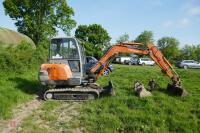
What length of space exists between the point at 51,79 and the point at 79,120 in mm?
3820

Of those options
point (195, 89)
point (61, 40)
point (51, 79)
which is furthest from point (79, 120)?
point (195, 89)

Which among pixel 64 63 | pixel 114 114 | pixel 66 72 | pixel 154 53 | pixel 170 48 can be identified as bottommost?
pixel 114 114

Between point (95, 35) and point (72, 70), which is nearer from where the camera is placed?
point (72, 70)

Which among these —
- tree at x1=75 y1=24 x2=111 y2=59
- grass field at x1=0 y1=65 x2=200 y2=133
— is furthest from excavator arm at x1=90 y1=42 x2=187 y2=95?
tree at x1=75 y1=24 x2=111 y2=59

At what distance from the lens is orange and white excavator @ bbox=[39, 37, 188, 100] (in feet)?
41.1

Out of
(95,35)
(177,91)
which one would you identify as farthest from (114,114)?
(95,35)

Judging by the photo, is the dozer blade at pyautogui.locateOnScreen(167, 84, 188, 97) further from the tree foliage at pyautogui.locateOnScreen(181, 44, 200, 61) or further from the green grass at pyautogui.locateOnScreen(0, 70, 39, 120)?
the tree foliage at pyautogui.locateOnScreen(181, 44, 200, 61)

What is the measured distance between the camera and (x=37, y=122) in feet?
30.4

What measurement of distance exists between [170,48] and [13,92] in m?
96.2

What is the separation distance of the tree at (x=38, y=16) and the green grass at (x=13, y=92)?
27.8m

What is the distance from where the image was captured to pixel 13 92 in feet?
41.9

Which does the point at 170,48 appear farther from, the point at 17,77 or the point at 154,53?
the point at 154,53

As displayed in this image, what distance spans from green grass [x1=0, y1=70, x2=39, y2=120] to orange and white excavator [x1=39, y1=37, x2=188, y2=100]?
1.09 meters

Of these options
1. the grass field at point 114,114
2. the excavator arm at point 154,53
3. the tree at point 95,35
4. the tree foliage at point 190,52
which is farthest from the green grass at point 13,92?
the tree foliage at point 190,52
